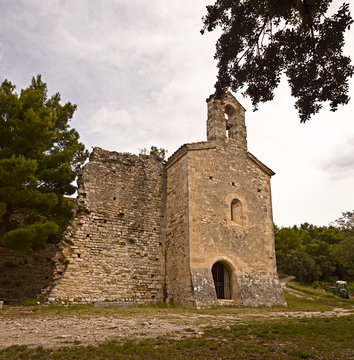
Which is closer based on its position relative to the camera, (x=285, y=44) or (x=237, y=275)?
(x=285, y=44)

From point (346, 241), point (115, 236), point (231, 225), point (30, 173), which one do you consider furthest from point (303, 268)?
point (30, 173)

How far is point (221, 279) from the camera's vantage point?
1365cm

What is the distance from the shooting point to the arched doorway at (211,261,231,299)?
1337 centimetres

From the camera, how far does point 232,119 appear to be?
16016 mm

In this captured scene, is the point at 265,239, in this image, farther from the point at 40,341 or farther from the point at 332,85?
the point at 40,341

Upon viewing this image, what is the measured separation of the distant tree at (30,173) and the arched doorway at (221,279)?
6.41 metres

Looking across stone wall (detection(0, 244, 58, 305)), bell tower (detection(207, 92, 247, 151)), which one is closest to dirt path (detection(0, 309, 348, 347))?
stone wall (detection(0, 244, 58, 305))

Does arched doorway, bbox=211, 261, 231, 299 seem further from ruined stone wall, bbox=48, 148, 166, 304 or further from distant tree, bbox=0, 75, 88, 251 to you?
distant tree, bbox=0, 75, 88, 251

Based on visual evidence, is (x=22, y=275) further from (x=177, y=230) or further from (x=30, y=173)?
(x=177, y=230)

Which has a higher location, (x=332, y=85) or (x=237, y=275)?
(x=332, y=85)

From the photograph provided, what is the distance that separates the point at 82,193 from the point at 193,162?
4.69 meters

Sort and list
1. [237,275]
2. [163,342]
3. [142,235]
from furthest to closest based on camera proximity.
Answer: [142,235] < [237,275] < [163,342]

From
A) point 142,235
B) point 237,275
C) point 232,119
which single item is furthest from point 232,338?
point 232,119

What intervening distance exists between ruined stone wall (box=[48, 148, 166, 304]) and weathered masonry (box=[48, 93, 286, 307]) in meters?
0.04
